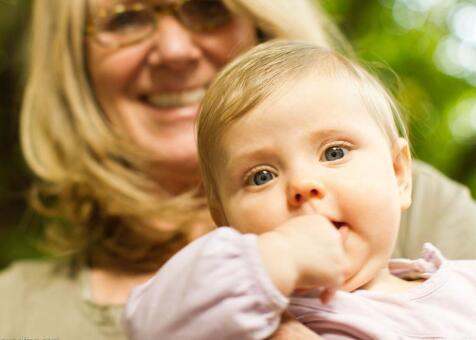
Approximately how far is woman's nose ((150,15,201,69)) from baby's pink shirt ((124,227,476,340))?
3.98 ft

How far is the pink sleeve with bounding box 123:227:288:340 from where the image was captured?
85cm

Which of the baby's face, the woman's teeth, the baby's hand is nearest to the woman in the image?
the woman's teeth

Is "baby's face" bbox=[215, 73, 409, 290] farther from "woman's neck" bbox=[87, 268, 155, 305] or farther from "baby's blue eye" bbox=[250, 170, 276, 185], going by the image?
"woman's neck" bbox=[87, 268, 155, 305]

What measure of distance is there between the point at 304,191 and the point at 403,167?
0.24 m

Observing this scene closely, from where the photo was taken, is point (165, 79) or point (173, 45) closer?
point (173, 45)

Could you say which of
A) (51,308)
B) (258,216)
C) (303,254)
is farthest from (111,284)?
(303,254)

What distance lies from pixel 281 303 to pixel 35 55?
1832 millimetres

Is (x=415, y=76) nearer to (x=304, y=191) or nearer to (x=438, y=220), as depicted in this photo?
(x=438, y=220)

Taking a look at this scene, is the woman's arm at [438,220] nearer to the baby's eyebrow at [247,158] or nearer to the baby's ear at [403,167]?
the baby's ear at [403,167]

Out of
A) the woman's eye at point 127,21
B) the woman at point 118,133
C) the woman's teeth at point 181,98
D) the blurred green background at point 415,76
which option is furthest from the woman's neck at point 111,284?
the blurred green background at point 415,76

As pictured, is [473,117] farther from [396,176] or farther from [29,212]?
[396,176]

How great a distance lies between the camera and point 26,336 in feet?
6.23

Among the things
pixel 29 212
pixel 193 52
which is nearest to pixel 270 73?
pixel 193 52

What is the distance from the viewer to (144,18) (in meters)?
2.15
